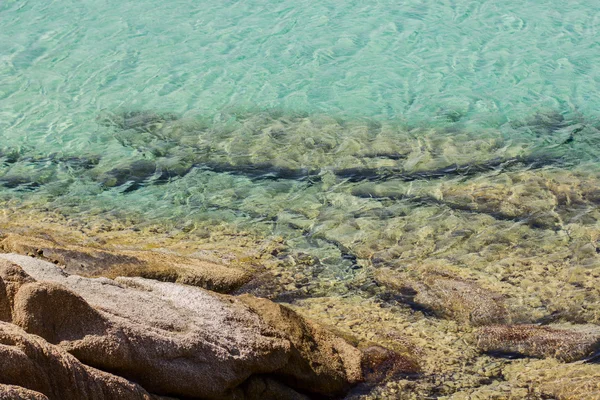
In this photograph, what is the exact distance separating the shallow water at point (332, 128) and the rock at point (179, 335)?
4.10 feet

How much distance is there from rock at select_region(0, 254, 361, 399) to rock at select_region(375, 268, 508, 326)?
1.00 m

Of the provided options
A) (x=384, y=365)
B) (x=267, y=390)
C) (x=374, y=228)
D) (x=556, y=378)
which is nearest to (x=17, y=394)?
(x=267, y=390)

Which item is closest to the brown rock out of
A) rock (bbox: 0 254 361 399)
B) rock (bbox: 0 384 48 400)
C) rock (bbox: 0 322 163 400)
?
rock (bbox: 0 254 361 399)

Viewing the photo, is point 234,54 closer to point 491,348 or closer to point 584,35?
point 584,35

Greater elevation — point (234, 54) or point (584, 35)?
point (234, 54)

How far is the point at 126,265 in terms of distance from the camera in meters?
5.63

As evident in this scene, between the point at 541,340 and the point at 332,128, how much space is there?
4.69 metres

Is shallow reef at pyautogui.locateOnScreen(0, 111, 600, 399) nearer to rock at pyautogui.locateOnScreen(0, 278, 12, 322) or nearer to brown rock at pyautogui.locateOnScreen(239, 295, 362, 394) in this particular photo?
brown rock at pyautogui.locateOnScreen(239, 295, 362, 394)

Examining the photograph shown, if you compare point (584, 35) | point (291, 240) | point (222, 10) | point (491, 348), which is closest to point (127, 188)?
point (291, 240)

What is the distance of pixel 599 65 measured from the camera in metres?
10.8

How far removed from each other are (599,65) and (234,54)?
5444 mm

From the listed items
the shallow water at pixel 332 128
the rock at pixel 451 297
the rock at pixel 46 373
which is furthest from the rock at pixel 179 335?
the shallow water at pixel 332 128

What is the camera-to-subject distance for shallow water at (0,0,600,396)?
6863 millimetres

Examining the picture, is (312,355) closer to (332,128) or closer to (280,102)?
(332,128)
